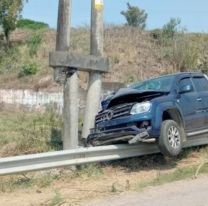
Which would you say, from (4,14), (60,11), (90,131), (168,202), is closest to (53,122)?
(90,131)

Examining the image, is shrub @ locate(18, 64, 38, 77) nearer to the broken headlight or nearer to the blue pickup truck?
the blue pickup truck

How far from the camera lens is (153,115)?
12.0 meters

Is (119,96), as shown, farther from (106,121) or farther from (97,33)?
(97,33)

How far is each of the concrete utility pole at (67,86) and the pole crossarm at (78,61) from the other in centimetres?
13

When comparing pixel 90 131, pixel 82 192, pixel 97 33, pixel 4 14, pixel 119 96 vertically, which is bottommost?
pixel 82 192

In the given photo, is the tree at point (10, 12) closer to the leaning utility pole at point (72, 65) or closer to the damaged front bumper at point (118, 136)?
the leaning utility pole at point (72, 65)

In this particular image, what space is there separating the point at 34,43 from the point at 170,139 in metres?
19.0

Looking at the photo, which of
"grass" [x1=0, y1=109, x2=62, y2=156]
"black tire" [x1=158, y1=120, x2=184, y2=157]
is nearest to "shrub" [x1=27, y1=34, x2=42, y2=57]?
"grass" [x1=0, y1=109, x2=62, y2=156]

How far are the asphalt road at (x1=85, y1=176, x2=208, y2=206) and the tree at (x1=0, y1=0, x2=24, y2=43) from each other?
68.6 ft

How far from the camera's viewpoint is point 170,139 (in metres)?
12.1

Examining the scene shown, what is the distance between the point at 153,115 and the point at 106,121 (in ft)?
3.99

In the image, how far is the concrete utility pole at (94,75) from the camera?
1381 centimetres

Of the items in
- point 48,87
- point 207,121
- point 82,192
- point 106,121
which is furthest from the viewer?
point 48,87

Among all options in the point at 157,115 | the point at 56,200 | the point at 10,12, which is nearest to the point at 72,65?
the point at 157,115
